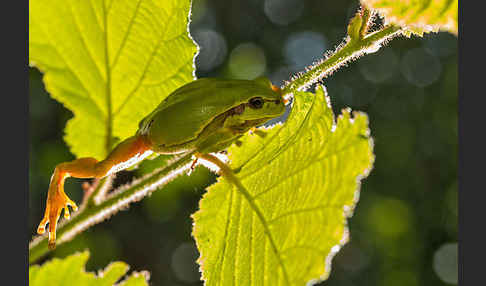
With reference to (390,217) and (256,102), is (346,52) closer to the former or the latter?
(256,102)

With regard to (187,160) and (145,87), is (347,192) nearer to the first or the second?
(187,160)

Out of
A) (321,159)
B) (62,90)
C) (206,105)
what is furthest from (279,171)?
(62,90)

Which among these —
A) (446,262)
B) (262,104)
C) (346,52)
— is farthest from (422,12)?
(446,262)

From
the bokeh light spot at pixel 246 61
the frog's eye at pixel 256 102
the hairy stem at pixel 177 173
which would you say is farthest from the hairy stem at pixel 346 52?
the bokeh light spot at pixel 246 61

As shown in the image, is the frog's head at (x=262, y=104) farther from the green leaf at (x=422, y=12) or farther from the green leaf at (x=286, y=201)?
the green leaf at (x=422, y=12)

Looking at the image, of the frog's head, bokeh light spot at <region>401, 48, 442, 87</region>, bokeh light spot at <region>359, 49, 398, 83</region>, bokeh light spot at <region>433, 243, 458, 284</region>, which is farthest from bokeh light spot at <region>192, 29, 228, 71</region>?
the frog's head

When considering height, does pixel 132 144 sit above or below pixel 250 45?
above
